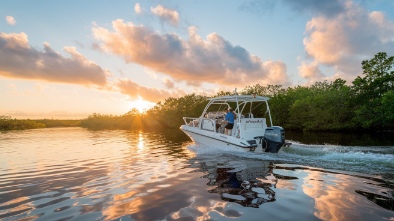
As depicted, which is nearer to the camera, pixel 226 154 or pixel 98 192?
pixel 98 192

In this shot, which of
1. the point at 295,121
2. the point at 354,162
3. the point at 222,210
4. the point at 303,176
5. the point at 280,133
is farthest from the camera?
the point at 295,121

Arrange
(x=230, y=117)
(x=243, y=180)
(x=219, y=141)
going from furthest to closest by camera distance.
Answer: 1. (x=219, y=141)
2. (x=230, y=117)
3. (x=243, y=180)

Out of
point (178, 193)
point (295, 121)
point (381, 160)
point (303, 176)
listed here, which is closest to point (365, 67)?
point (295, 121)

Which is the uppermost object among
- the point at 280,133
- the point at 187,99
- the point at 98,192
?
the point at 187,99

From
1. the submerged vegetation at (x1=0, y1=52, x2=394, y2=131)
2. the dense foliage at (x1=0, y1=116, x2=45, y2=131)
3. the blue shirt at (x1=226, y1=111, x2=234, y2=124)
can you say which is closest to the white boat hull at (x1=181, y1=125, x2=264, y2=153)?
the blue shirt at (x1=226, y1=111, x2=234, y2=124)

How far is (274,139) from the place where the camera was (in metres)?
12.9

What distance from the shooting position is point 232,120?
47.2 ft

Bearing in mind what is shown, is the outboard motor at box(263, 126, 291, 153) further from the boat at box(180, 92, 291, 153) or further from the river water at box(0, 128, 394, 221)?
the river water at box(0, 128, 394, 221)

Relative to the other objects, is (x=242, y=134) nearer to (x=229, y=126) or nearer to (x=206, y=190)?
(x=229, y=126)

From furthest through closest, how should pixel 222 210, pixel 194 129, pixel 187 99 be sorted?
1. pixel 187 99
2. pixel 194 129
3. pixel 222 210

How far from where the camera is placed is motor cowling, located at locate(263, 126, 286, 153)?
12.8 m

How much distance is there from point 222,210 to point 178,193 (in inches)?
66.9

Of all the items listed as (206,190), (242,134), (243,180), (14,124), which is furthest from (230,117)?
(14,124)

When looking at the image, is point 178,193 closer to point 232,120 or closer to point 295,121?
point 232,120
